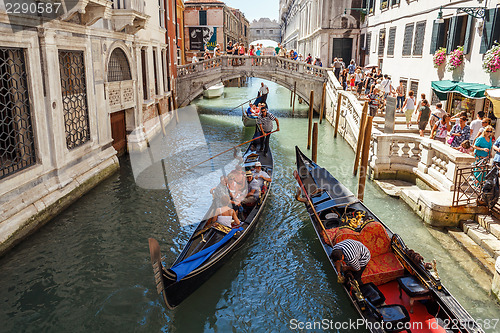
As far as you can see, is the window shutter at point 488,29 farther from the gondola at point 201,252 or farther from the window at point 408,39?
the gondola at point 201,252

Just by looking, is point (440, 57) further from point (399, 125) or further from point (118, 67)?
point (118, 67)

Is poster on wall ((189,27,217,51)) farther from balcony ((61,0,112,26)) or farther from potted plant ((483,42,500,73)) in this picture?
potted plant ((483,42,500,73))

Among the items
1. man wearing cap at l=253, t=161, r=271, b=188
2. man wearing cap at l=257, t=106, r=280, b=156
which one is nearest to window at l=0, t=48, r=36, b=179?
man wearing cap at l=253, t=161, r=271, b=188

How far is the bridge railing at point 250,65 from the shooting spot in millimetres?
17234

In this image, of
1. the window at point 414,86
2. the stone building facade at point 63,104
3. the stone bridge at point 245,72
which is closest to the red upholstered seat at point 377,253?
the stone building facade at point 63,104

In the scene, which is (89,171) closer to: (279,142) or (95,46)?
(95,46)

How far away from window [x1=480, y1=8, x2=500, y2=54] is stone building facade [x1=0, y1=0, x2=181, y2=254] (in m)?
7.93

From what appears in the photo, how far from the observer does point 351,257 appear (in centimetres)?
430

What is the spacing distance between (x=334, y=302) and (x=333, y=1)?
1904cm

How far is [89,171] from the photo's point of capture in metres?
8.23

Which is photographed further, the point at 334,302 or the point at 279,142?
the point at 279,142

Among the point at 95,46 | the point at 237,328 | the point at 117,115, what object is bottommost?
the point at 237,328

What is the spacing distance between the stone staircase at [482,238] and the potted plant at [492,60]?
368 centimetres

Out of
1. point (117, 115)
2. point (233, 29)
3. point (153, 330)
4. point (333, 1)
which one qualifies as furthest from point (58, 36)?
point (233, 29)
